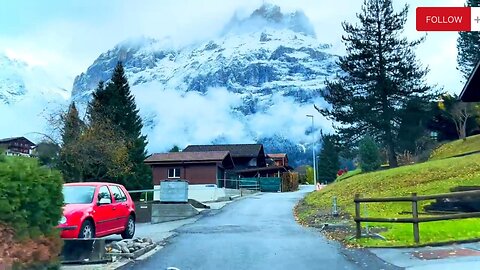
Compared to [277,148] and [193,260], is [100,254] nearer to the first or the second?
[193,260]

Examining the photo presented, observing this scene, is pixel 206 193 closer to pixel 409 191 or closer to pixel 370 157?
pixel 370 157

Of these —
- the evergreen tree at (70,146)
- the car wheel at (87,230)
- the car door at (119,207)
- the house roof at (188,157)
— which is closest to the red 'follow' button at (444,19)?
the car wheel at (87,230)

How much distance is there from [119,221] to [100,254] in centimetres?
412

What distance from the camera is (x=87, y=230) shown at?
13.2 metres

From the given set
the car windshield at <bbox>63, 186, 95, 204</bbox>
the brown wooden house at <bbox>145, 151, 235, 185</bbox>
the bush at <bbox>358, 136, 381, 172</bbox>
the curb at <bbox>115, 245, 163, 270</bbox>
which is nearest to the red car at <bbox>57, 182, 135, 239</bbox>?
the car windshield at <bbox>63, 186, 95, 204</bbox>

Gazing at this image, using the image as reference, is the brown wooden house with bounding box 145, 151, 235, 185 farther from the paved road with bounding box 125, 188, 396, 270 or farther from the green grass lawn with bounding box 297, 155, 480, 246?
the paved road with bounding box 125, 188, 396, 270

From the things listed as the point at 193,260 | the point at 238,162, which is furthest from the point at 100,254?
the point at 238,162

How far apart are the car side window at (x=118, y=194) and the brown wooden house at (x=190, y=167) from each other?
39254mm

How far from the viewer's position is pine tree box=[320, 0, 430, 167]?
141 feet

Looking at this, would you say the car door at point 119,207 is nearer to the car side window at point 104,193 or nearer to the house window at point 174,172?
the car side window at point 104,193

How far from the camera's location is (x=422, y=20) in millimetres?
5312

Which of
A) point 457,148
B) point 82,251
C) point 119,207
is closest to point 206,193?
point 457,148

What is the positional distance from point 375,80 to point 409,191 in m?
19.5

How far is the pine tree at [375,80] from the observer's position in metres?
43.0
